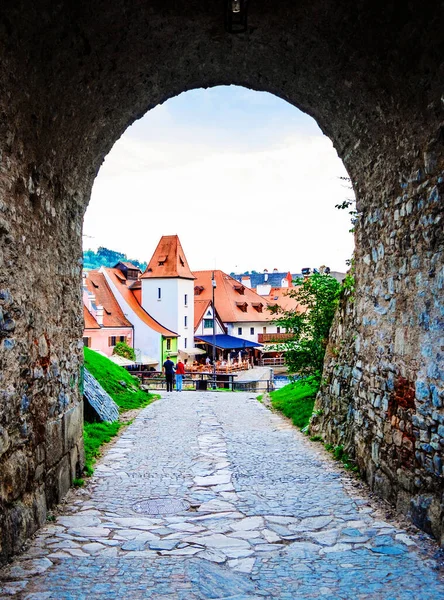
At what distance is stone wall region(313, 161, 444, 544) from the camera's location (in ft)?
13.8

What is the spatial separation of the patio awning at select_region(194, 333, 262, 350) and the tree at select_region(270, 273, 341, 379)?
33968mm

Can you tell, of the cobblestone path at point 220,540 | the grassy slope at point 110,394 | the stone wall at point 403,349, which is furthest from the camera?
the grassy slope at point 110,394

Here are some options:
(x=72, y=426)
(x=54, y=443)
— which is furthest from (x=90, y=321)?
(x=54, y=443)

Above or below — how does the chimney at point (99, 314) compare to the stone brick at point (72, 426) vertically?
above

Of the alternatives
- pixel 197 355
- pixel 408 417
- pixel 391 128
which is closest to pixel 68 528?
pixel 408 417

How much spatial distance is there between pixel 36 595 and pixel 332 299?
24.5 ft

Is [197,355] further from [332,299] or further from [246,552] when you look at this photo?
[246,552]

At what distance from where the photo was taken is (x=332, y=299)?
32.6 feet

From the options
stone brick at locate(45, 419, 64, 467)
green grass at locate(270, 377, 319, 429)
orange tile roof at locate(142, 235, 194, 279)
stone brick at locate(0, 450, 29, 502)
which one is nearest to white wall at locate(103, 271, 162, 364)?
orange tile roof at locate(142, 235, 194, 279)

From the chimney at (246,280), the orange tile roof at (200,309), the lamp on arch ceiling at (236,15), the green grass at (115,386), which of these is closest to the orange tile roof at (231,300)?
the orange tile roof at (200,309)

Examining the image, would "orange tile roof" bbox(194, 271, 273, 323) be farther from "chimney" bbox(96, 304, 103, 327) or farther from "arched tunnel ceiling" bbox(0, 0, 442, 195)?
"arched tunnel ceiling" bbox(0, 0, 442, 195)

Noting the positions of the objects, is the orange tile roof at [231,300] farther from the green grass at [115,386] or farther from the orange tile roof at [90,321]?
the green grass at [115,386]

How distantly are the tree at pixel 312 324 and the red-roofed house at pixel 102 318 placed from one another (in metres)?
26.7

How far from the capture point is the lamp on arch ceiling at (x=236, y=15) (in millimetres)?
4637
